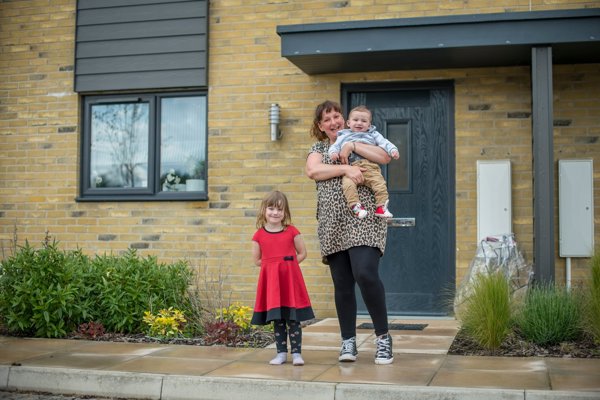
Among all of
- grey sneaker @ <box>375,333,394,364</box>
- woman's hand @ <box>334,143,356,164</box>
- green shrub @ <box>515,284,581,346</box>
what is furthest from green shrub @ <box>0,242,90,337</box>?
green shrub @ <box>515,284,581,346</box>

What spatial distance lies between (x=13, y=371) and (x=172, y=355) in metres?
1.15

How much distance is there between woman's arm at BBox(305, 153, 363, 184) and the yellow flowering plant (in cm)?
219

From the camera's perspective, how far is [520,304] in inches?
264

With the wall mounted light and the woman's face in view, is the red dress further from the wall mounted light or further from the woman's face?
the wall mounted light

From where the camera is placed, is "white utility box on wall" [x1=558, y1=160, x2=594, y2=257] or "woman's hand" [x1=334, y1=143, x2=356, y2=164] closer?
"woman's hand" [x1=334, y1=143, x2=356, y2=164]

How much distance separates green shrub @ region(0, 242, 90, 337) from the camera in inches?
282

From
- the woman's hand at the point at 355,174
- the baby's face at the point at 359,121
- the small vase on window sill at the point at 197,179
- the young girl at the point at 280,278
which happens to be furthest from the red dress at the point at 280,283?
the small vase on window sill at the point at 197,179

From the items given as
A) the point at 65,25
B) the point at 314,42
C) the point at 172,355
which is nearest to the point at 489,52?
the point at 314,42

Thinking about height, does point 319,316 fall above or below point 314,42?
below

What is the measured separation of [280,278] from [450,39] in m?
3.21

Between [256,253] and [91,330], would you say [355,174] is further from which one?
[91,330]

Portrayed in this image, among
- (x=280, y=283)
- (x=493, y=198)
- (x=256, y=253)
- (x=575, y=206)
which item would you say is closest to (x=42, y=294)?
(x=256, y=253)

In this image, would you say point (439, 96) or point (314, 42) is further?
point (439, 96)

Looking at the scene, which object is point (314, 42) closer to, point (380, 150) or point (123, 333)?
point (380, 150)
